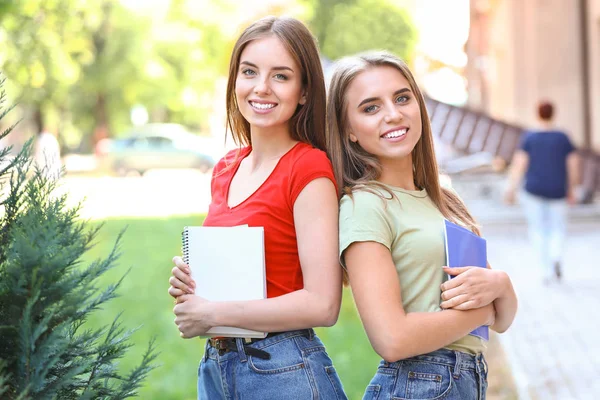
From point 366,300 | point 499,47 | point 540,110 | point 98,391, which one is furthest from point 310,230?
point 499,47

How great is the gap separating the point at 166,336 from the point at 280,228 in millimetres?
5802

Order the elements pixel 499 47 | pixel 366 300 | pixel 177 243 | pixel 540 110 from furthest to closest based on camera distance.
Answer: pixel 499 47
pixel 177 243
pixel 540 110
pixel 366 300

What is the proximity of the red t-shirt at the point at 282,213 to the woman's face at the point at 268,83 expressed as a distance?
139 mm

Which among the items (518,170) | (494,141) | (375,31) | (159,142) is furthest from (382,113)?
(159,142)

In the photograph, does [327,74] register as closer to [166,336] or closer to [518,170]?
[166,336]

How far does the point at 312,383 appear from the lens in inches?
90.9

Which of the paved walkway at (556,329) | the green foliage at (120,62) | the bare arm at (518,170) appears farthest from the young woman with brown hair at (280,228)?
the green foliage at (120,62)

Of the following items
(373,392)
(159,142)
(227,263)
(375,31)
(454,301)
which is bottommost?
(373,392)

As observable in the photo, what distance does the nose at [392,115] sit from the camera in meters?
2.42

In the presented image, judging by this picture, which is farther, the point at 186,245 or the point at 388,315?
the point at 186,245

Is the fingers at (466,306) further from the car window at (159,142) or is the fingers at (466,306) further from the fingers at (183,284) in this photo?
the car window at (159,142)

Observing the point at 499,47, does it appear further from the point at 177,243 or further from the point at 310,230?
the point at 310,230

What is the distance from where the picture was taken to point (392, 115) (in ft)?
7.94

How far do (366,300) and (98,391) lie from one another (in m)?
0.70
